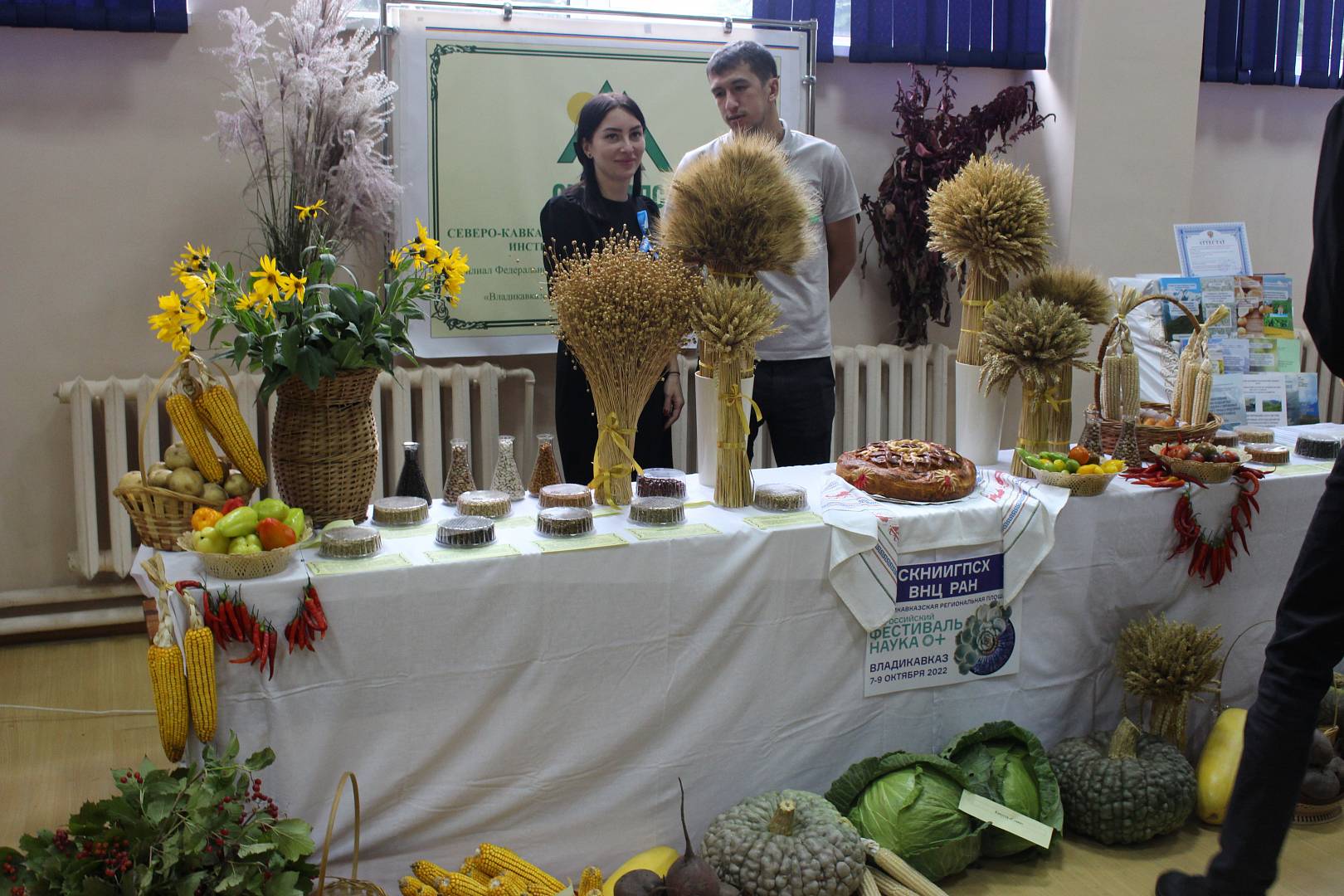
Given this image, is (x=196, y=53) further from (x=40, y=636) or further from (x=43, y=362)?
Result: (x=40, y=636)

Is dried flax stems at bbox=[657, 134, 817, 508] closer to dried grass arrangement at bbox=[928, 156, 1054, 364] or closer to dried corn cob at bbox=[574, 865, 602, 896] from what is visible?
dried grass arrangement at bbox=[928, 156, 1054, 364]

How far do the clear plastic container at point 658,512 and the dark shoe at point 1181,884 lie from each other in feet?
3.60

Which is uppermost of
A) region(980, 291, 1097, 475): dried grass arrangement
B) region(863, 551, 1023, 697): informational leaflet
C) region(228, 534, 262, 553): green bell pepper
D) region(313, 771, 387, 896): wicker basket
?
region(980, 291, 1097, 475): dried grass arrangement

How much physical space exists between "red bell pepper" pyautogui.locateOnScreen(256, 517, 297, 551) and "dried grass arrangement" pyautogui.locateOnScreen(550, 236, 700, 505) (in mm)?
675

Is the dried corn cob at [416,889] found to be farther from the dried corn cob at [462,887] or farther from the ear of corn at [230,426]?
the ear of corn at [230,426]

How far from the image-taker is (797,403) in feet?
10.8

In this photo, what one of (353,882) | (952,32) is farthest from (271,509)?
(952,32)

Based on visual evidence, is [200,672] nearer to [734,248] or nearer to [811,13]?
[734,248]

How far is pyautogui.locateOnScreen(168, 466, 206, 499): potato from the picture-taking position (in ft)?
6.72

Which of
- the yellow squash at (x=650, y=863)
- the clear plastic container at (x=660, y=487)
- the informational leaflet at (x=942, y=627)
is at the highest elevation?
the clear plastic container at (x=660, y=487)

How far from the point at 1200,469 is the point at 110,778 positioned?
2649 mm

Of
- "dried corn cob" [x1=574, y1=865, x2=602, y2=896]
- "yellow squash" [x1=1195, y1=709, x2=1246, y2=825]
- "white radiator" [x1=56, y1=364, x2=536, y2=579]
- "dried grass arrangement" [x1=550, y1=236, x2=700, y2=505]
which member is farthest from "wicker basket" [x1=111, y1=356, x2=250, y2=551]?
"yellow squash" [x1=1195, y1=709, x2=1246, y2=825]

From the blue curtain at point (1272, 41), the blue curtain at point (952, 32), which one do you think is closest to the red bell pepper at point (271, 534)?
the blue curtain at point (952, 32)

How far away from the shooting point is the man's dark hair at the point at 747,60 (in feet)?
10.4
